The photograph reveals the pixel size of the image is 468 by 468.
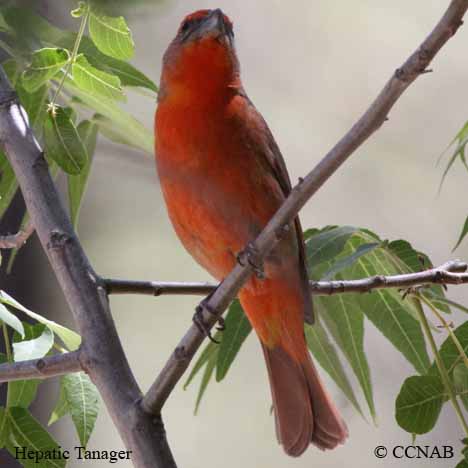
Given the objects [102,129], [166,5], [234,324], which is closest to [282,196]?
[234,324]

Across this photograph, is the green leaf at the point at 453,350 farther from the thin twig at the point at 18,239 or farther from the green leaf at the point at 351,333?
the thin twig at the point at 18,239

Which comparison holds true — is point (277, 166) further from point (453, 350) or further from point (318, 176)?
point (318, 176)

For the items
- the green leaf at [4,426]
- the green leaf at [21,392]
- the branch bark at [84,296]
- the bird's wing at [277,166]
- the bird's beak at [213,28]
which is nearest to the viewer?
the branch bark at [84,296]

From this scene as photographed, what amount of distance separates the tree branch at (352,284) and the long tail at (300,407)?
0.48 m

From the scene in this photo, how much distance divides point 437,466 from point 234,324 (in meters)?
4.41

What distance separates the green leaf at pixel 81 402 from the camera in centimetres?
156

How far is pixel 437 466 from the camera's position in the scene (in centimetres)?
597

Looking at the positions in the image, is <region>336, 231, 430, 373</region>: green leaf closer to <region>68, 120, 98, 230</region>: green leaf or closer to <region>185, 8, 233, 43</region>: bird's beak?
<region>68, 120, 98, 230</region>: green leaf

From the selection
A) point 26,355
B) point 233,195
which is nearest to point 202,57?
point 233,195

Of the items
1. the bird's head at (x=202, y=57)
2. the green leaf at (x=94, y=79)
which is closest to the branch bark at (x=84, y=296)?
the green leaf at (x=94, y=79)

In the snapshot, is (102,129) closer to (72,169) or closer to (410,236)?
(72,169)

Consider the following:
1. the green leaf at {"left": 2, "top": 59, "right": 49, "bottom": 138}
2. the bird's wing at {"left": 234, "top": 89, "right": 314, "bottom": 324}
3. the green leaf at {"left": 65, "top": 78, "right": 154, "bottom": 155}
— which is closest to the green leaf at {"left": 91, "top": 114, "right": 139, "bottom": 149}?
the green leaf at {"left": 65, "top": 78, "right": 154, "bottom": 155}

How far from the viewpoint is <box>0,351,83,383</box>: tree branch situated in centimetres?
144

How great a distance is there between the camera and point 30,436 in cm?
158
